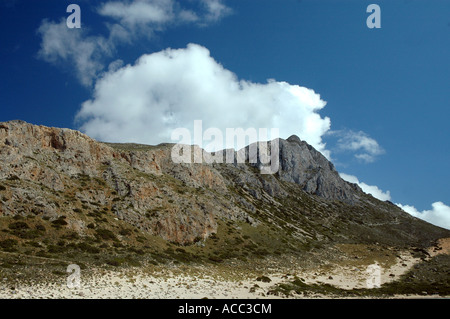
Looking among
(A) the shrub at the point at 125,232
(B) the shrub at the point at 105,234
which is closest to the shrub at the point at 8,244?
(B) the shrub at the point at 105,234

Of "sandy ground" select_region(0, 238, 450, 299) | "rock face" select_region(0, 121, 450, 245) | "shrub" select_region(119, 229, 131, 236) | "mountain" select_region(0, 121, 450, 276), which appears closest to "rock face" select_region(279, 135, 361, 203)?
"mountain" select_region(0, 121, 450, 276)

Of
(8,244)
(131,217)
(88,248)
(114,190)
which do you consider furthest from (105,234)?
(114,190)

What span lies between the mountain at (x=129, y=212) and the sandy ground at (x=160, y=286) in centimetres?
657

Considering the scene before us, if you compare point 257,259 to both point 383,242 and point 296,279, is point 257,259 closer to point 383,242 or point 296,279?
point 296,279

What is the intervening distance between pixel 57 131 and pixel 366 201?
183 meters

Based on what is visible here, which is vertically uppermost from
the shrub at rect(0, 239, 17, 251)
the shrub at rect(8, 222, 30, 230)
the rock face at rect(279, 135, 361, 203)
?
the rock face at rect(279, 135, 361, 203)

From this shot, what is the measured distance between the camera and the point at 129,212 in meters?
59.9

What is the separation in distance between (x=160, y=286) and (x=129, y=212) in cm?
2962

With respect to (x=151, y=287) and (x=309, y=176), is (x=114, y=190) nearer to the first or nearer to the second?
(x=151, y=287)

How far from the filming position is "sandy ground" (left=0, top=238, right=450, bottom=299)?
2583 cm

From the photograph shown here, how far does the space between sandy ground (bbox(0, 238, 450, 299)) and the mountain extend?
6.57 m

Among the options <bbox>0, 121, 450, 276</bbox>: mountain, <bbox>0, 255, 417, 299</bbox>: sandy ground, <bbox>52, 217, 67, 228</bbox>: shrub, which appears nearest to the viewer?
<bbox>0, 255, 417, 299</bbox>: sandy ground

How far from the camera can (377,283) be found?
53.9 metres

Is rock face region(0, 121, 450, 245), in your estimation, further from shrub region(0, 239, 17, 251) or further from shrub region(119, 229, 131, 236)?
shrub region(0, 239, 17, 251)
